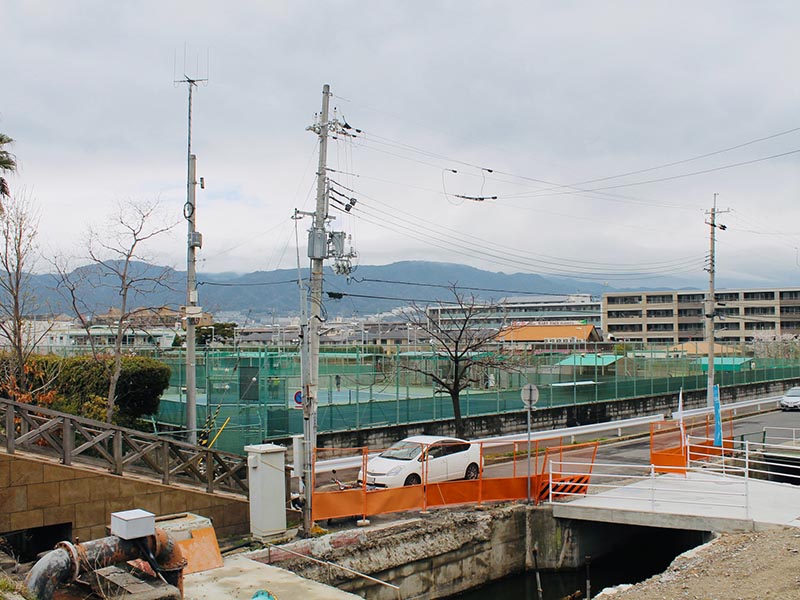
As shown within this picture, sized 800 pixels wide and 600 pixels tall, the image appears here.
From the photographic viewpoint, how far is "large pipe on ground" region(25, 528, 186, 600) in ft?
29.1

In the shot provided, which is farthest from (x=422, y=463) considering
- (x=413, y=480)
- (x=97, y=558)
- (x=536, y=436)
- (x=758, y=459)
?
(x=758, y=459)

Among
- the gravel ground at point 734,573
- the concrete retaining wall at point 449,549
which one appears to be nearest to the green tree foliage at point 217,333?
the concrete retaining wall at point 449,549

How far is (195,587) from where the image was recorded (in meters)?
11.8

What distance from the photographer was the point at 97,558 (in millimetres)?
9398

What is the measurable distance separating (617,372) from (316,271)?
86.5ft

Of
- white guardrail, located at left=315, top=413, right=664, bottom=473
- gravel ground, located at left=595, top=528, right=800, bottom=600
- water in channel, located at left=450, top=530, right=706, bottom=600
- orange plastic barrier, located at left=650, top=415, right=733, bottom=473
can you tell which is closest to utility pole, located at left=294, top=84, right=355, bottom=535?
white guardrail, located at left=315, top=413, right=664, bottom=473

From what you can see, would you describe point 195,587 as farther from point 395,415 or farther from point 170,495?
point 395,415

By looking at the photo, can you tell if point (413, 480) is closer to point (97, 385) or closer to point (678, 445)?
point (678, 445)

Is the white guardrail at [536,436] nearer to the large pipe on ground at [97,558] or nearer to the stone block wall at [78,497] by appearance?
the stone block wall at [78,497]

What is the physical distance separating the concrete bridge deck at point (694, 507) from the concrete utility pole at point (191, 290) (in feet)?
31.6

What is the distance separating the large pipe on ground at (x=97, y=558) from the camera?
8.86 metres

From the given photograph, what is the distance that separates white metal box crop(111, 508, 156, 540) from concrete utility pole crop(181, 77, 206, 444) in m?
9.38

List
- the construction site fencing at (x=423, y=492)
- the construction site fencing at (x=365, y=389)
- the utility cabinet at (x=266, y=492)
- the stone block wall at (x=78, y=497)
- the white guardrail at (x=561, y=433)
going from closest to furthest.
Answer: the stone block wall at (x=78, y=497) → the utility cabinet at (x=266, y=492) → the construction site fencing at (x=423, y=492) → the white guardrail at (x=561, y=433) → the construction site fencing at (x=365, y=389)

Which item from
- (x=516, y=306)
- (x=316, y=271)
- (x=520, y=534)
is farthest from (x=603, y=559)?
(x=516, y=306)
